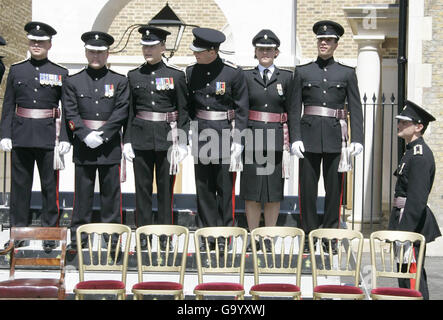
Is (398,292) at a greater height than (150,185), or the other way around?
(150,185)

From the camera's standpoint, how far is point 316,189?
23.2ft

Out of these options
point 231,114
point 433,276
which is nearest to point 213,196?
point 231,114

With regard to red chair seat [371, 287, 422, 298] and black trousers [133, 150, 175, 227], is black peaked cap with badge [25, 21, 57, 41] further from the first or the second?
red chair seat [371, 287, 422, 298]

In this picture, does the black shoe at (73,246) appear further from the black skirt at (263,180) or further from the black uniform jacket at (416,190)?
the black uniform jacket at (416,190)

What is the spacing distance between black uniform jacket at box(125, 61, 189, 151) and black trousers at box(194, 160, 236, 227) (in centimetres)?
32

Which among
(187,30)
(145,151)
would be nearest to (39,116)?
(145,151)

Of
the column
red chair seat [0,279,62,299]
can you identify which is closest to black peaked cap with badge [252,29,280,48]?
red chair seat [0,279,62,299]

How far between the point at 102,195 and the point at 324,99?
1.97 metres

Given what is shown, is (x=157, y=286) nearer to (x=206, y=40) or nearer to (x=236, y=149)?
(x=236, y=149)

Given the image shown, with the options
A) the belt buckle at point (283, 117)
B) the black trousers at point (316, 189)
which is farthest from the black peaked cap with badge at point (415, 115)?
the belt buckle at point (283, 117)

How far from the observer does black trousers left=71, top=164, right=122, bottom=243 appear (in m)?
7.00
